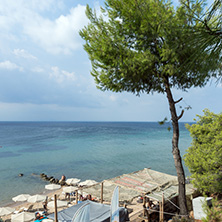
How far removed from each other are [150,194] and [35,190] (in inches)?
637

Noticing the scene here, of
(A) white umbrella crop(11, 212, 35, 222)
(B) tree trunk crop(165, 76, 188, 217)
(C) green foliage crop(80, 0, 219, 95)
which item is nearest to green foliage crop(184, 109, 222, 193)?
(B) tree trunk crop(165, 76, 188, 217)

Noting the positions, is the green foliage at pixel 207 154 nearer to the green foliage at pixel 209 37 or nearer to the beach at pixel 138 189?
the beach at pixel 138 189

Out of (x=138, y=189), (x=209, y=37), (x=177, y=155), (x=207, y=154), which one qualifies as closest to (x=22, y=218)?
(x=138, y=189)

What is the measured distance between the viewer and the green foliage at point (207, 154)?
438 inches

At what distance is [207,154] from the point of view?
11875mm

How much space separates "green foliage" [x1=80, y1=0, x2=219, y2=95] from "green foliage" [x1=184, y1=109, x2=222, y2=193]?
446 cm

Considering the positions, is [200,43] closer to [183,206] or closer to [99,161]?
[183,206]

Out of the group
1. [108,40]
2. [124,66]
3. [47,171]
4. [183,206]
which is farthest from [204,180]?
[47,171]

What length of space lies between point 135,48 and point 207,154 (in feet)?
26.8

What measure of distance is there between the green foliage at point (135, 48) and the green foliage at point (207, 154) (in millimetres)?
4465

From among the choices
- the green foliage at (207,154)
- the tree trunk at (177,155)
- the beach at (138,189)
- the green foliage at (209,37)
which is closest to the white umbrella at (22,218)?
the beach at (138,189)

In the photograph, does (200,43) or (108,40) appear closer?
(200,43)

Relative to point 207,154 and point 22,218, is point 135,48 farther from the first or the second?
point 22,218

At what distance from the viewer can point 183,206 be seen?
9.67 metres
